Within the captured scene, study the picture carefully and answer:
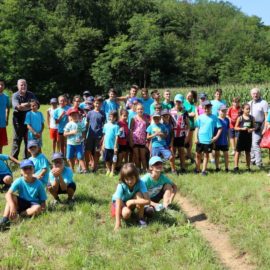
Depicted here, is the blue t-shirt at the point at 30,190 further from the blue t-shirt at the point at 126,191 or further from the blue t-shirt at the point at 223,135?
the blue t-shirt at the point at 223,135

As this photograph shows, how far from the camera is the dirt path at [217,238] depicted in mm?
5852

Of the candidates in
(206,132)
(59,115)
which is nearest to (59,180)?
(206,132)

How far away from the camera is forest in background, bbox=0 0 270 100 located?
5603cm

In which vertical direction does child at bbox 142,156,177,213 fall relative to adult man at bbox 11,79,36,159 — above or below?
below

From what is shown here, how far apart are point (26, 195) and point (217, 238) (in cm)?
328

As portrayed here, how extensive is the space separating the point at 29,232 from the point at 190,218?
2817mm

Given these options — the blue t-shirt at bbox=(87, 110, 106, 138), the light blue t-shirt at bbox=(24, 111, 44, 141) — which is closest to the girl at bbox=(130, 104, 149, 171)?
the blue t-shirt at bbox=(87, 110, 106, 138)

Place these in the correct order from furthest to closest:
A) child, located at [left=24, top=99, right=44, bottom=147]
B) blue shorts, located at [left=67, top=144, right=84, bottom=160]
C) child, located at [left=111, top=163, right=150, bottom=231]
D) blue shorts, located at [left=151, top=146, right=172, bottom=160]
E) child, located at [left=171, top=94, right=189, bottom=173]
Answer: child, located at [left=171, top=94, right=189, bottom=173] < child, located at [left=24, top=99, right=44, bottom=147] < blue shorts, located at [left=67, top=144, right=84, bottom=160] < blue shorts, located at [left=151, top=146, right=172, bottom=160] < child, located at [left=111, top=163, right=150, bottom=231]

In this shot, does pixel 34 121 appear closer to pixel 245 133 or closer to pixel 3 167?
pixel 3 167

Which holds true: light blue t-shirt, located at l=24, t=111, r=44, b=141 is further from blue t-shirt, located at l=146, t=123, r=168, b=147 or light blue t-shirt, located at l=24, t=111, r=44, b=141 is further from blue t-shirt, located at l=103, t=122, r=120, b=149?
blue t-shirt, located at l=146, t=123, r=168, b=147

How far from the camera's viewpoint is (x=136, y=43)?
62719mm

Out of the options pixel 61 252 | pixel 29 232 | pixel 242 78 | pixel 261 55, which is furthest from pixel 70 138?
pixel 261 55

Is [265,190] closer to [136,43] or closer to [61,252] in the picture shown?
[61,252]

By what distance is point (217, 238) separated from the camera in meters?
6.76
